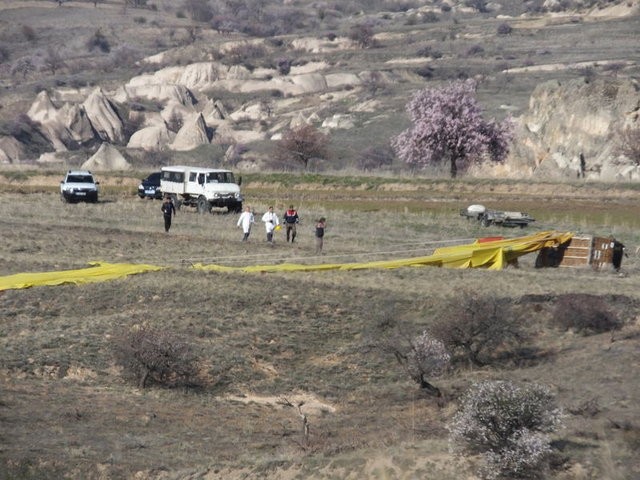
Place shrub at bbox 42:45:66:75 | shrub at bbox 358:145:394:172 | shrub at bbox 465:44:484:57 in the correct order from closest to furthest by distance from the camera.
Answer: shrub at bbox 358:145:394:172 → shrub at bbox 465:44:484:57 → shrub at bbox 42:45:66:75

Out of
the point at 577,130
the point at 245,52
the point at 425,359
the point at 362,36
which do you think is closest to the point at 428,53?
the point at 362,36

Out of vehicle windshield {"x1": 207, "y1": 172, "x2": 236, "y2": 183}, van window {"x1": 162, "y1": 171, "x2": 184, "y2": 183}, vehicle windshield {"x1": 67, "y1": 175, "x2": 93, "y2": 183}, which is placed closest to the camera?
vehicle windshield {"x1": 207, "y1": 172, "x2": 236, "y2": 183}

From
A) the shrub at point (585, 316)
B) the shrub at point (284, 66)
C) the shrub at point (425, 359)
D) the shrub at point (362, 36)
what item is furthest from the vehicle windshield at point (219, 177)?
the shrub at point (362, 36)

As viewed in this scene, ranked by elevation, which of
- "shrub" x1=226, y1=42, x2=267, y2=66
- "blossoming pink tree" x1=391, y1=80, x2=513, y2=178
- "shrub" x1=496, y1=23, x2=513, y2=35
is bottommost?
"blossoming pink tree" x1=391, y1=80, x2=513, y2=178

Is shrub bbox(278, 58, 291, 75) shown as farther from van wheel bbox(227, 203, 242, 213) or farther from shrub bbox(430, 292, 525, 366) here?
shrub bbox(430, 292, 525, 366)

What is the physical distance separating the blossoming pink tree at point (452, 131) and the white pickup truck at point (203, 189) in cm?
2878

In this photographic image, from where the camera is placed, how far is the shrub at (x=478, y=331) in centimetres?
2602

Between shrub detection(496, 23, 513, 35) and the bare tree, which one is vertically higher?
shrub detection(496, 23, 513, 35)

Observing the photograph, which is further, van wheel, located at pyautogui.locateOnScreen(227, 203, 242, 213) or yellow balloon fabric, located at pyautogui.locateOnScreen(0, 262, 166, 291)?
van wheel, located at pyautogui.locateOnScreen(227, 203, 242, 213)

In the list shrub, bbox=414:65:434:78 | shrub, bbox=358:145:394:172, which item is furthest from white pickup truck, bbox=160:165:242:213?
shrub, bbox=414:65:434:78

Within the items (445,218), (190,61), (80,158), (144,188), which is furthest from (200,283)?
(190,61)

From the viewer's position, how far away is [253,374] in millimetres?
24625

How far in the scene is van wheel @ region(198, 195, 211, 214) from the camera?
53.8m

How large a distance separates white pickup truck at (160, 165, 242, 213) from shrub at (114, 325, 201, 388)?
29593mm
